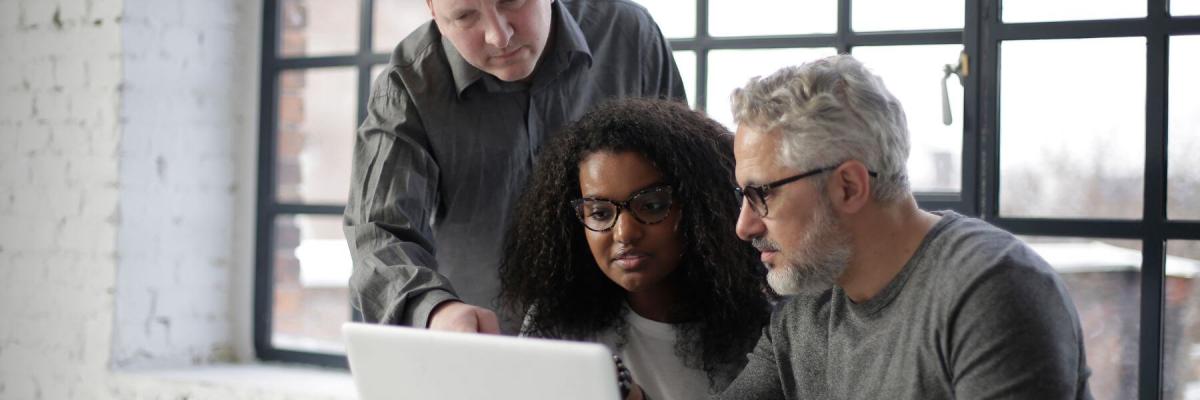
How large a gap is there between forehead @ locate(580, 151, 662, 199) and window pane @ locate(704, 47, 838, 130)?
2.87 feet

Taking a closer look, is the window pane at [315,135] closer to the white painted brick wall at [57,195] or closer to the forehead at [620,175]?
the white painted brick wall at [57,195]

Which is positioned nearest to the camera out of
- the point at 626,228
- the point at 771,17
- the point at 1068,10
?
the point at 626,228

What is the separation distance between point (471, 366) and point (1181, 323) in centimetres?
146

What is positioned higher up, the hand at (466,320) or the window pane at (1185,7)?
the window pane at (1185,7)

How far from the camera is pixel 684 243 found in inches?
71.0

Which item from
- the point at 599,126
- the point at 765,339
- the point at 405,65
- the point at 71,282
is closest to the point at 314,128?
the point at 71,282

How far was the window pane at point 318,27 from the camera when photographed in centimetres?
329

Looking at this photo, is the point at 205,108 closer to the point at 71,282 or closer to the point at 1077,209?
the point at 71,282

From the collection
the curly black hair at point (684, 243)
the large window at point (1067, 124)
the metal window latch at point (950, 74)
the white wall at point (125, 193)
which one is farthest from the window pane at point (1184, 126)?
the white wall at point (125, 193)

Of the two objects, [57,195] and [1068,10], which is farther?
[57,195]

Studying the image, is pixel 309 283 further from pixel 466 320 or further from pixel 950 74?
pixel 466 320

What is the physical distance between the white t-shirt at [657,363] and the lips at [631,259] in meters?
0.14

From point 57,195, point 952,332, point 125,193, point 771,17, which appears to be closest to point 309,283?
point 125,193

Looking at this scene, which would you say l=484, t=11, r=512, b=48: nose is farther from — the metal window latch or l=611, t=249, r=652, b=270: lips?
the metal window latch
